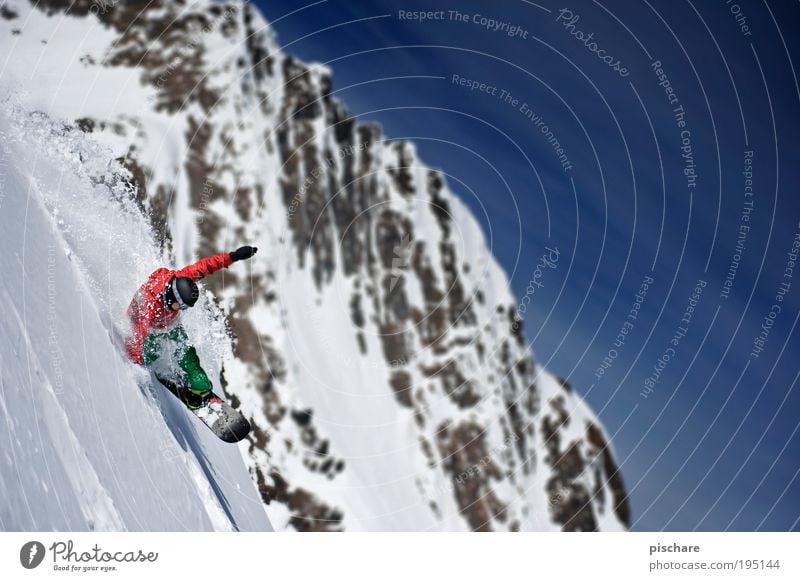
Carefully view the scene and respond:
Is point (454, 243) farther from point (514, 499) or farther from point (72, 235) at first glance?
point (72, 235)

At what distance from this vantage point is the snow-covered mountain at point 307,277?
34.7 ft

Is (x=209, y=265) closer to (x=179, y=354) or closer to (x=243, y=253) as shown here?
(x=243, y=253)

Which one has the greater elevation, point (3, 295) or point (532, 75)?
point (532, 75)

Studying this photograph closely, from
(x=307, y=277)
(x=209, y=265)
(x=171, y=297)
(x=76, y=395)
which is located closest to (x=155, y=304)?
(x=171, y=297)

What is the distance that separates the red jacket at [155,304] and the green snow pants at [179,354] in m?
0.10

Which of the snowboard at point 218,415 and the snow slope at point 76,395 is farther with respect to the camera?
the snowboard at point 218,415

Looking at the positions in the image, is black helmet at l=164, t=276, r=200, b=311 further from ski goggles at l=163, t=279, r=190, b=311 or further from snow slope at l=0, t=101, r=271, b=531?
snow slope at l=0, t=101, r=271, b=531

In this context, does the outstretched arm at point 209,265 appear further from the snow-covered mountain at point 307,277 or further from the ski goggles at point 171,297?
the snow-covered mountain at point 307,277

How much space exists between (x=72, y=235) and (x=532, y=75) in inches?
239

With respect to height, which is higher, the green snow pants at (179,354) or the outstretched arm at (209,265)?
the outstretched arm at (209,265)

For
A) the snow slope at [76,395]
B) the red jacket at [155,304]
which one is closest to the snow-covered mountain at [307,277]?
the snow slope at [76,395]
